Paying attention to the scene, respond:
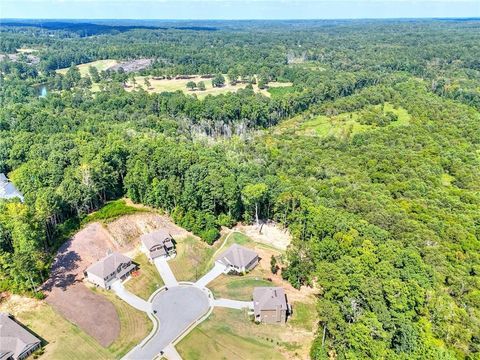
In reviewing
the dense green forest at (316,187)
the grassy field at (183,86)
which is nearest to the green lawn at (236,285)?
the dense green forest at (316,187)

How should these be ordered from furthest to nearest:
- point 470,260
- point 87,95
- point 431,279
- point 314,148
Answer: point 87,95 < point 314,148 < point 470,260 < point 431,279

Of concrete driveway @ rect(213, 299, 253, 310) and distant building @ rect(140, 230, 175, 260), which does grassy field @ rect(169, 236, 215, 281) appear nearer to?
distant building @ rect(140, 230, 175, 260)

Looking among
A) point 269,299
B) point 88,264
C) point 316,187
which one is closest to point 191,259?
point 88,264

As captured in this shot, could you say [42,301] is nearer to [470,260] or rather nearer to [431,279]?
[431,279]

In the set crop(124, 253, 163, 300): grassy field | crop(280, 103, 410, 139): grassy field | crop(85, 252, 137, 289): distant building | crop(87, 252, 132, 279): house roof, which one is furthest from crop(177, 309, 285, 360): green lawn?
crop(280, 103, 410, 139): grassy field

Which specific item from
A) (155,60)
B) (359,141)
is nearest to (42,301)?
(359,141)

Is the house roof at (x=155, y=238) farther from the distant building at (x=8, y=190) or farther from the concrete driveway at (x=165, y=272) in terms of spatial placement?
the distant building at (x=8, y=190)
